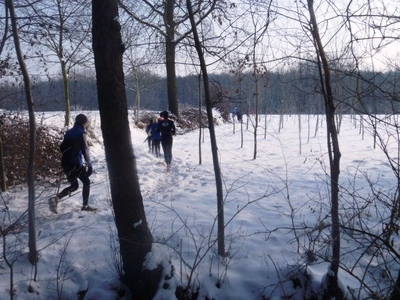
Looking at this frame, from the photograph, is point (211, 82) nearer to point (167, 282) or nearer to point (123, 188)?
point (123, 188)

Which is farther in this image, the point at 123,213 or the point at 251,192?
the point at 251,192

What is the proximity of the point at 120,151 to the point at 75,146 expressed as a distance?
2452mm

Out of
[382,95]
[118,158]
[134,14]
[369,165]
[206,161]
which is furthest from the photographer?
[206,161]

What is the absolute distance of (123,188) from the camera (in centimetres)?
389

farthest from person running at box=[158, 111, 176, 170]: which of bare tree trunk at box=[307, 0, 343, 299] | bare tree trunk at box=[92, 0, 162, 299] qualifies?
bare tree trunk at box=[307, 0, 343, 299]

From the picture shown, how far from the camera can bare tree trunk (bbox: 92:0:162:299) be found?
3693 millimetres

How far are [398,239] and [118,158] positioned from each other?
393 centimetres

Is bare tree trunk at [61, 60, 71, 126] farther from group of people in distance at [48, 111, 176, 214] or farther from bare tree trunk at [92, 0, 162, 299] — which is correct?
bare tree trunk at [92, 0, 162, 299]

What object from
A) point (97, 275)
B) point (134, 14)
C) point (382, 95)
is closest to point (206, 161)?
point (134, 14)

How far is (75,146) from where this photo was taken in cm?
593

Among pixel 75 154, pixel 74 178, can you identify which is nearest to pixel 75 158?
pixel 75 154

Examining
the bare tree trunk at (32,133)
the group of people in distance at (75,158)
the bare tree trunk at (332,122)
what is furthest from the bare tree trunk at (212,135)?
the group of people in distance at (75,158)

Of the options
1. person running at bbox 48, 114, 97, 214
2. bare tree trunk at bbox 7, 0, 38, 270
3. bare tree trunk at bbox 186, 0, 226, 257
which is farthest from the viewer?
person running at bbox 48, 114, 97, 214

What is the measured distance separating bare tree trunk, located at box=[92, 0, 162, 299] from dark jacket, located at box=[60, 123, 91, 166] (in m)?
2.32
